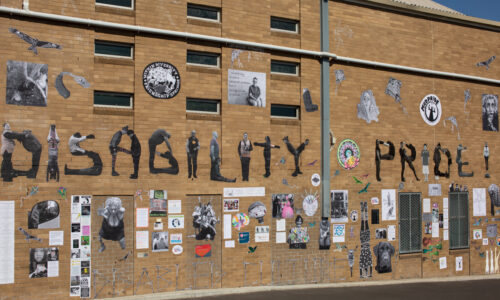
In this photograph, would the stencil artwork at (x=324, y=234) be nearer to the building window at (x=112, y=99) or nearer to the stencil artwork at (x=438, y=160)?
the stencil artwork at (x=438, y=160)

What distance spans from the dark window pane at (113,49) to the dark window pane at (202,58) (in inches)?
71.8

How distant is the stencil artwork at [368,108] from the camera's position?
17.5 meters

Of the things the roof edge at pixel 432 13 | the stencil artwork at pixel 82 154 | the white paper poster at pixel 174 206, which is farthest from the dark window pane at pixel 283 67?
the stencil artwork at pixel 82 154

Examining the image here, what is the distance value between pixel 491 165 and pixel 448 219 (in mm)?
3206

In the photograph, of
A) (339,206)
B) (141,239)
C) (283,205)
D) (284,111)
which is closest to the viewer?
(141,239)

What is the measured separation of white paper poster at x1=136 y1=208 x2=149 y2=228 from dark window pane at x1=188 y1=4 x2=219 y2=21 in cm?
598

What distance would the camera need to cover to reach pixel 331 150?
16.8 m

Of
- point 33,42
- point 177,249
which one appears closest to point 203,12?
point 33,42

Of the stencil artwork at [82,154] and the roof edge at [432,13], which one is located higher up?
the roof edge at [432,13]

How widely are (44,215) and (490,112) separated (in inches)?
679

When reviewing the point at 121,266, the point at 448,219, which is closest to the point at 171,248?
the point at 121,266

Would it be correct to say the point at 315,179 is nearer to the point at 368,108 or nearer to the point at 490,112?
the point at 368,108

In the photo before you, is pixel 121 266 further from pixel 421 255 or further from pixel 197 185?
pixel 421 255

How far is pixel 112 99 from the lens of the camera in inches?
547
